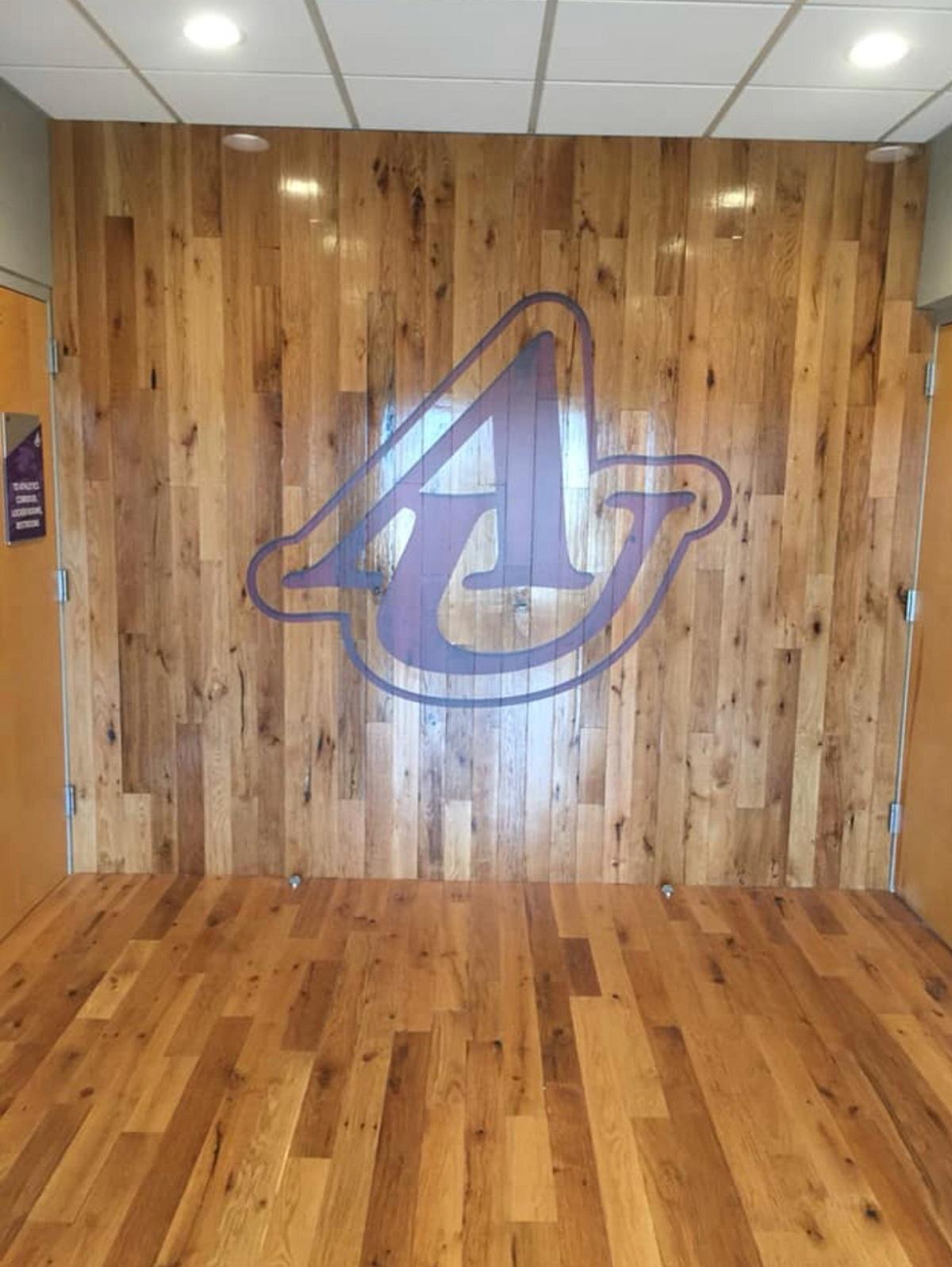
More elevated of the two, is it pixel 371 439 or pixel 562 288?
pixel 562 288

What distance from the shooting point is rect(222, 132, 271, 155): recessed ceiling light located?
3441 mm

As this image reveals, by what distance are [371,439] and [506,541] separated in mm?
634

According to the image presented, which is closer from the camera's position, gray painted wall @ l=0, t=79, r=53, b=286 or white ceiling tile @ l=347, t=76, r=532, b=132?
white ceiling tile @ l=347, t=76, r=532, b=132

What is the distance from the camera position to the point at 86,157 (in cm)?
349

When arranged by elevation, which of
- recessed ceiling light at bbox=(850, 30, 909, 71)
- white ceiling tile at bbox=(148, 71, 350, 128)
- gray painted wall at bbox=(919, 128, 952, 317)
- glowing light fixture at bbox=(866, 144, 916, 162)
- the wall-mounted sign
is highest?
white ceiling tile at bbox=(148, 71, 350, 128)

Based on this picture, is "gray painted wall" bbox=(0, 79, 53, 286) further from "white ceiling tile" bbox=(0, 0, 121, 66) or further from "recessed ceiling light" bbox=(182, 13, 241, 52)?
"recessed ceiling light" bbox=(182, 13, 241, 52)

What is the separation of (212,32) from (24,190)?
3.43 feet

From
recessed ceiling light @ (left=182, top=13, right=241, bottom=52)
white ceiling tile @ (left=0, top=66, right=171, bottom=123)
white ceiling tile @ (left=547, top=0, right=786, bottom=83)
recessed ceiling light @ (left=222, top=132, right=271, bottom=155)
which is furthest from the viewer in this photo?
recessed ceiling light @ (left=222, top=132, right=271, bottom=155)

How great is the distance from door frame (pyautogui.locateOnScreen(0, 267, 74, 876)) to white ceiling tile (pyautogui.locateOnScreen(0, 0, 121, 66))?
2.30ft

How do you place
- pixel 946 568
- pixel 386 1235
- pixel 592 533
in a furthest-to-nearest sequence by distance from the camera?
pixel 592 533 → pixel 946 568 → pixel 386 1235

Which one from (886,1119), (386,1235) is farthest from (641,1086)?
(386,1235)

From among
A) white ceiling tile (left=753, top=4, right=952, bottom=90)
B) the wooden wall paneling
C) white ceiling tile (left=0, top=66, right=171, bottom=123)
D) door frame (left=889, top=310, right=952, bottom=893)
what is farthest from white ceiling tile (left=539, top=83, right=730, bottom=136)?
white ceiling tile (left=0, top=66, right=171, bottom=123)

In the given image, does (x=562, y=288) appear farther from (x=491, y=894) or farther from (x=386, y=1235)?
(x=386, y=1235)

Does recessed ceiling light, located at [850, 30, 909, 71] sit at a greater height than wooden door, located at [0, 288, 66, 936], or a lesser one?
greater
